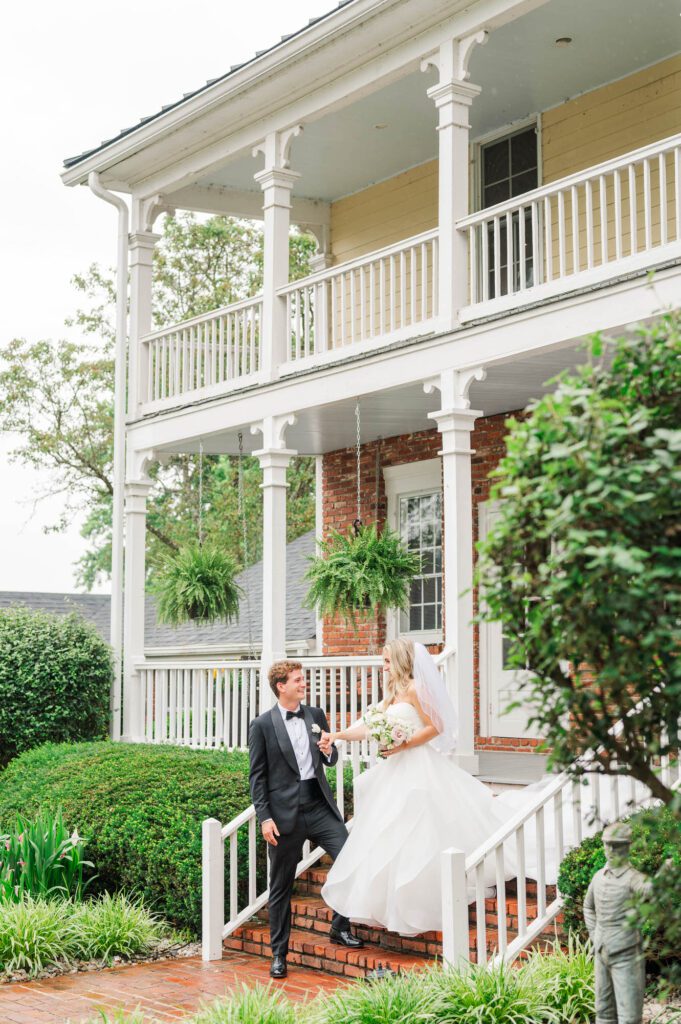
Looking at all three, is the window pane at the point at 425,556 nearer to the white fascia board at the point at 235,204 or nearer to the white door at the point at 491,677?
the white door at the point at 491,677

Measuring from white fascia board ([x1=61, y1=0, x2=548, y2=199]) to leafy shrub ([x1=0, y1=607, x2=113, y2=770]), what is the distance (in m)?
5.15

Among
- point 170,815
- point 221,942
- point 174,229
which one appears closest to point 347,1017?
point 221,942

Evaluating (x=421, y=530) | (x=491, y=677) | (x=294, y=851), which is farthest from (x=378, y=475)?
(x=294, y=851)

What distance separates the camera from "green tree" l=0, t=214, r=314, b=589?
94.1ft

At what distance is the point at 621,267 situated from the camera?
378 inches

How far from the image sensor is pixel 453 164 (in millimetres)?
10984

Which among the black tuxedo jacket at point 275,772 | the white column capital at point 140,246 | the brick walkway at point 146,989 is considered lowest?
the brick walkway at point 146,989

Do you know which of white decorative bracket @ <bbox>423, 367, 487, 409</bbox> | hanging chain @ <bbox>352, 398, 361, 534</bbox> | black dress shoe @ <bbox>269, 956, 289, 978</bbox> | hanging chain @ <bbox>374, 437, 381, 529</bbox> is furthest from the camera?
hanging chain @ <bbox>374, 437, 381, 529</bbox>

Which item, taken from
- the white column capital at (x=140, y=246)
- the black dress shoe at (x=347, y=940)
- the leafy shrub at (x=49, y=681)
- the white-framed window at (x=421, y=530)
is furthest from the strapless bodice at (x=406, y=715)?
the white column capital at (x=140, y=246)

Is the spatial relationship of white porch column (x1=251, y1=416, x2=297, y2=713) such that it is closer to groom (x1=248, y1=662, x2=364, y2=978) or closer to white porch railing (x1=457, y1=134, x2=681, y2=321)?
white porch railing (x1=457, y1=134, x2=681, y2=321)

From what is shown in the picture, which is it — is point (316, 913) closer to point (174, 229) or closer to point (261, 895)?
point (261, 895)

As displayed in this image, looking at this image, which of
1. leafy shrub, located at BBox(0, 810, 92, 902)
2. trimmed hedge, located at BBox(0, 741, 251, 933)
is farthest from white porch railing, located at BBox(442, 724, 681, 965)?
leafy shrub, located at BBox(0, 810, 92, 902)

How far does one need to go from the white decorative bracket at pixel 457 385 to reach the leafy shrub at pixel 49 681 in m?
5.65

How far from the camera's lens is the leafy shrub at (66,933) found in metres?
8.45
